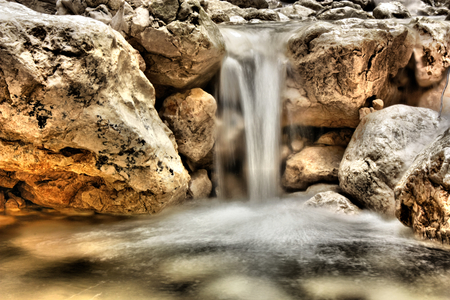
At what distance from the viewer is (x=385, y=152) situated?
4391mm

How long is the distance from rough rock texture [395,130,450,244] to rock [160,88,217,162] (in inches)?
109

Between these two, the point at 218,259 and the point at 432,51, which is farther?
the point at 432,51

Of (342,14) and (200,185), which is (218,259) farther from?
(342,14)

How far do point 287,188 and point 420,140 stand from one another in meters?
2.27

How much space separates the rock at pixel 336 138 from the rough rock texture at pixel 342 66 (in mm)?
226

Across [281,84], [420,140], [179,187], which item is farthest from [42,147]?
[420,140]

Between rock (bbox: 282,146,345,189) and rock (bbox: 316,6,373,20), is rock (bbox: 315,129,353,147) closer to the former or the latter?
rock (bbox: 282,146,345,189)

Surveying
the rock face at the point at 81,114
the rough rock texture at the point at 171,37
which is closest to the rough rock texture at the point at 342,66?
the rough rock texture at the point at 171,37

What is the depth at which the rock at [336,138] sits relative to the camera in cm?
588

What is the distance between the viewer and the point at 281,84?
18.5 feet

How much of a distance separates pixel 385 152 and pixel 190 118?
9.10 feet

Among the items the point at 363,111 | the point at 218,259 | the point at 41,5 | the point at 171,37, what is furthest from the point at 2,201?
the point at 363,111

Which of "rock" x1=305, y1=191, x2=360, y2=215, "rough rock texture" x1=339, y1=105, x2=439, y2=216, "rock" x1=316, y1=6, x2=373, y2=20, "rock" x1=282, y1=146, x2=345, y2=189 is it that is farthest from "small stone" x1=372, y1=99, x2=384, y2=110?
"rock" x1=316, y1=6, x2=373, y2=20

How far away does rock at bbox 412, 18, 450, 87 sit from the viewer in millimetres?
5281
